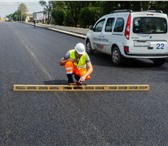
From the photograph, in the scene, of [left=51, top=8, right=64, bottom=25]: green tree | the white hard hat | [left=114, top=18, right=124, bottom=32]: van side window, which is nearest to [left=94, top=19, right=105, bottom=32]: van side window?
[left=114, top=18, right=124, bottom=32]: van side window

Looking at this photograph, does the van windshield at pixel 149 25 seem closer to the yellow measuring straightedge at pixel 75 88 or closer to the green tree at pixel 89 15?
the yellow measuring straightedge at pixel 75 88

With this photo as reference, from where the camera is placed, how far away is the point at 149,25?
34.8 feet

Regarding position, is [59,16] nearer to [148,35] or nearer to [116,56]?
[116,56]

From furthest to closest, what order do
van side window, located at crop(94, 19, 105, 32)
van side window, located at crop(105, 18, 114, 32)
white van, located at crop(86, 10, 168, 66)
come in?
van side window, located at crop(94, 19, 105, 32) → van side window, located at crop(105, 18, 114, 32) → white van, located at crop(86, 10, 168, 66)

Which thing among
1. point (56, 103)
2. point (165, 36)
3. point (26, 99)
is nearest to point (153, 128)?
point (56, 103)

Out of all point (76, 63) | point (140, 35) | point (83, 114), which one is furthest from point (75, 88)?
point (140, 35)

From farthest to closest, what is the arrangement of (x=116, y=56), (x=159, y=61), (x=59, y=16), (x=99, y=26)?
1. (x=59, y=16)
2. (x=99, y=26)
3. (x=159, y=61)
4. (x=116, y=56)

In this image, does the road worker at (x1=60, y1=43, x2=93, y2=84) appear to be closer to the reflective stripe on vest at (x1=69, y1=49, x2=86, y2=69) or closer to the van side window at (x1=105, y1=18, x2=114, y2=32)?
the reflective stripe on vest at (x1=69, y1=49, x2=86, y2=69)

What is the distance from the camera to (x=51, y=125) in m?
5.12

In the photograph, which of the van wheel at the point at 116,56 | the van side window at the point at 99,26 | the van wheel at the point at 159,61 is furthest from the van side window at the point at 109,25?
the van wheel at the point at 159,61

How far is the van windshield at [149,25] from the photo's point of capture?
1052cm

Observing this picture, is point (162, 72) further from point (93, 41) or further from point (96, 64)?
point (93, 41)

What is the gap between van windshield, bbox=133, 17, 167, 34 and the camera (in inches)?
414

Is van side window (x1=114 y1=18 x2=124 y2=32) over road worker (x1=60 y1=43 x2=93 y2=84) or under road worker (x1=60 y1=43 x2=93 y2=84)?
over
